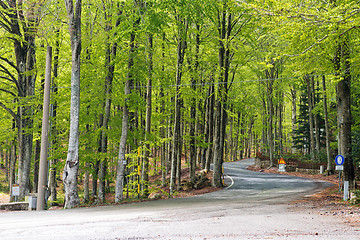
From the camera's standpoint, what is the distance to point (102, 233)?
24.2 feet

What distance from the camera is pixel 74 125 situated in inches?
568

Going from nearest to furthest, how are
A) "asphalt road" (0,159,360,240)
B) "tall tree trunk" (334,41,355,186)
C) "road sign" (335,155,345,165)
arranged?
"asphalt road" (0,159,360,240) < "road sign" (335,155,345,165) < "tall tree trunk" (334,41,355,186)

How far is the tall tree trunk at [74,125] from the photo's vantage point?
14.1 m

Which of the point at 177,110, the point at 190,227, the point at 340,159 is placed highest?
the point at 177,110

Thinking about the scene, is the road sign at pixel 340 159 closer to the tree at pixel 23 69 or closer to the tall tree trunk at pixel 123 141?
the tall tree trunk at pixel 123 141

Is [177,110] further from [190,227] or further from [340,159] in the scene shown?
[190,227]

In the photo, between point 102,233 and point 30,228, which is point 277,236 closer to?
point 102,233

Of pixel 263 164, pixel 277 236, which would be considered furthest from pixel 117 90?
pixel 263 164

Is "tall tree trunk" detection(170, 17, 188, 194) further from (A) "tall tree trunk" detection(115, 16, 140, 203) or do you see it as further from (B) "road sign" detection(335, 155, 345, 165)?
(B) "road sign" detection(335, 155, 345, 165)

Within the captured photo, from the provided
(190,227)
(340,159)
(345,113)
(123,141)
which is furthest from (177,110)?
(190,227)

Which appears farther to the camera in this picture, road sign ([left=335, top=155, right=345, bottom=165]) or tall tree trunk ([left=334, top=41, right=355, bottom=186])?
tall tree trunk ([left=334, top=41, right=355, bottom=186])

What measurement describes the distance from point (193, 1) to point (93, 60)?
25.3 feet

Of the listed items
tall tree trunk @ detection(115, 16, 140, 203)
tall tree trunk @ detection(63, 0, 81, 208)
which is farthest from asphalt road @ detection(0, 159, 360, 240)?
tall tree trunk @ detection(115, 16, 140, 203)

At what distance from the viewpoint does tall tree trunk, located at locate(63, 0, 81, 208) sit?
1412cm
